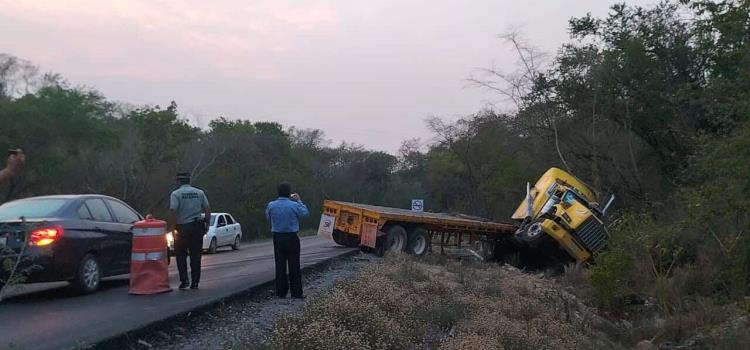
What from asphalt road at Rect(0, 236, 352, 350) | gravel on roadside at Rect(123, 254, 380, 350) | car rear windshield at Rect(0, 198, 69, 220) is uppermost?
car rear windshield at Rect(0, 198, 69, 220)

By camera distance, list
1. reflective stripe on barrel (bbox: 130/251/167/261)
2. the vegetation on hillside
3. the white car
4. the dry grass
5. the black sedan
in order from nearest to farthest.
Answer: the dry grass → the black sedan → reflective stripe on barrel (bbox: 130/251/167/261) → the vegetation on hillside → the white car

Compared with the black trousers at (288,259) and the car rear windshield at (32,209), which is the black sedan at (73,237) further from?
the black trousers at (288,259)

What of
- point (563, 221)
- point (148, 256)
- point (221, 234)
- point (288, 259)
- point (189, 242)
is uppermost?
point (189, 242)

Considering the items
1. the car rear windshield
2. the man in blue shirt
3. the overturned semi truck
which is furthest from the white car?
the man in blue shirt

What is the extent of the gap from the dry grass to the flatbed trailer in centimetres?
712

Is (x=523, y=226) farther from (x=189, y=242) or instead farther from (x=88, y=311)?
(x=88, y=311)

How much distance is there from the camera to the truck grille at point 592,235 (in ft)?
71.4

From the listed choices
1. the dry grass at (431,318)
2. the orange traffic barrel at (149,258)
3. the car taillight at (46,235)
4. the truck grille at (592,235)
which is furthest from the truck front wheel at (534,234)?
the car taillight at (46,235)

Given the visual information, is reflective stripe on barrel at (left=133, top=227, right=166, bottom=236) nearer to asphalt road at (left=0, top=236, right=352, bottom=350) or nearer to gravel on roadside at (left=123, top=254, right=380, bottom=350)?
asphalt road at (left=0, top=236, right=352, bottom=350)

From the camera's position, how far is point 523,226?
23.3 metres

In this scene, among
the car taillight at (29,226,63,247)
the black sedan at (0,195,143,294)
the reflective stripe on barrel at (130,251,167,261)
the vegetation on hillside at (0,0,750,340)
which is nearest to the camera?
the black sedan at (0,195,143,294)

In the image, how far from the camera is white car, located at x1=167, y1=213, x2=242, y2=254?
26.7 m

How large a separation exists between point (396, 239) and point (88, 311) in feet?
44.2

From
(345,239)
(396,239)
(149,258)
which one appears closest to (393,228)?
(396,239)
